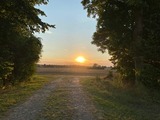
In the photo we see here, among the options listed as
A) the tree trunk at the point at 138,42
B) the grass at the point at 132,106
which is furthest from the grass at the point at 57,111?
the tree trunk at the point at 138,42

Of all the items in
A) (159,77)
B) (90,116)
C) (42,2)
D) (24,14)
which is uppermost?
(42,2)

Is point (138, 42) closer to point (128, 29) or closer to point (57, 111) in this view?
point (128, 29)

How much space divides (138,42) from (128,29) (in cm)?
332

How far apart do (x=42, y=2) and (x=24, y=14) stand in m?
3.28

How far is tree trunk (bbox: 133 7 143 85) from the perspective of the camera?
25125mm

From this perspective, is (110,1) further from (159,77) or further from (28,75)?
(28,75)

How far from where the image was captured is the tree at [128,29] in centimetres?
2512

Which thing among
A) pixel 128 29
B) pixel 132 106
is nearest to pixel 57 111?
pixel 132 106

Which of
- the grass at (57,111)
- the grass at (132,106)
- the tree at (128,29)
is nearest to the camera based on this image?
the grass at (57,111)

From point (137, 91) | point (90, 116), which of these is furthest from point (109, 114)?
point (137, 91)

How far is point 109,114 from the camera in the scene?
14.8 metres

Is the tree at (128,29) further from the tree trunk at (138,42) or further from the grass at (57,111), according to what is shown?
the grass at (57,111)

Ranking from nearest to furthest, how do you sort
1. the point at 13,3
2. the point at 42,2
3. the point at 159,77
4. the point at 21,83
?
the point at 13,3
the point at 42,2
the point at 159,77
the point at 21,83

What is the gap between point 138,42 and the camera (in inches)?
985
